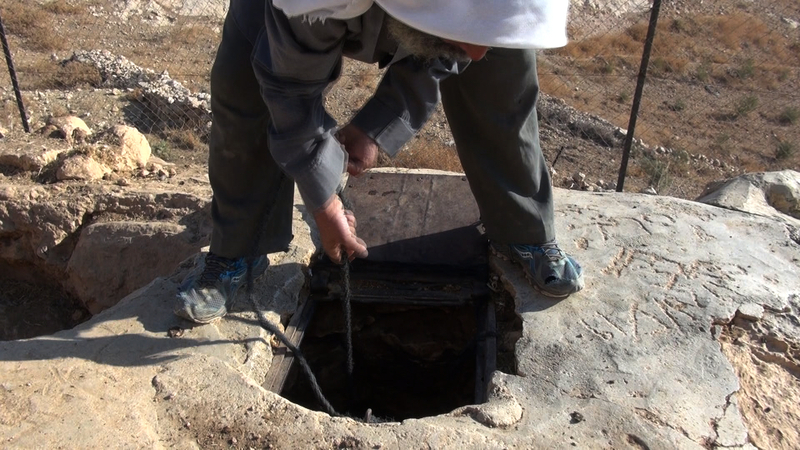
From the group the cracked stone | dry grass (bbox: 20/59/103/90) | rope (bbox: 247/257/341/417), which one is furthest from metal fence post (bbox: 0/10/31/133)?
the cracked stone

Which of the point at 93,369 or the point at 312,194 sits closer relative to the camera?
the point at 312,194

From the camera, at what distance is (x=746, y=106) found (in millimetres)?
9617

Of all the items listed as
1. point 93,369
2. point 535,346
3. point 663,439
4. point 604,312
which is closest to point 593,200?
point 604,312

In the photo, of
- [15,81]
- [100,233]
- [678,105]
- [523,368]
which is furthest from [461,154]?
[678,105]

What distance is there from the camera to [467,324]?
9.45 ft

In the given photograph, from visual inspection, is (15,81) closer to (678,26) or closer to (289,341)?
(289,341)

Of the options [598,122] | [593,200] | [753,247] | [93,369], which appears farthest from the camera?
[598,122]

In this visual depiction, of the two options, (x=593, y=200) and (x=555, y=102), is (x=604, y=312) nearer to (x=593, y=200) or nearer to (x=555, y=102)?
(x=593, y=200)

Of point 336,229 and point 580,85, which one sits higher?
point 336,229

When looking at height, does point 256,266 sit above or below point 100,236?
above

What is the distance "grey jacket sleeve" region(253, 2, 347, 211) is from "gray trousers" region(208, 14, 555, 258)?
360 mm

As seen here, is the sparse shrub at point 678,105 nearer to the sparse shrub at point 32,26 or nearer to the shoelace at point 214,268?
the sparse shrub at point 32,26

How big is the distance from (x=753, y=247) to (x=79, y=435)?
2520mm

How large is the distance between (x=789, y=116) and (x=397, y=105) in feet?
31.0
